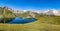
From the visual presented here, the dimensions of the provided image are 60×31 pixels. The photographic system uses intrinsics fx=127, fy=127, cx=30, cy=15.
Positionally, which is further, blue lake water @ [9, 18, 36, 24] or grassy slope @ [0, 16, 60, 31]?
blue lake water @ [9, 18, 36, 24]

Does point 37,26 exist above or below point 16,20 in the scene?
below

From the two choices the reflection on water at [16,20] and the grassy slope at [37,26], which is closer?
the grassy slope at [37,26]

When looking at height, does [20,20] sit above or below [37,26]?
above

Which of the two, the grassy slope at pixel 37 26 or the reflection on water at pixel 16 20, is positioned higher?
the reflection on water at pixel 16 20

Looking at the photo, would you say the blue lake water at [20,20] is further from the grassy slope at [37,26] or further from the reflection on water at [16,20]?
the grassy slope at [37,26]

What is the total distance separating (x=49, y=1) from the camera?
15.8ft

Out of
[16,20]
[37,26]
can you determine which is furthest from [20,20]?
[37,26]

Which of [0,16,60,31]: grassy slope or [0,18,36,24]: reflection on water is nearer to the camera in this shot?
[0,16,60,31]: grassy slope

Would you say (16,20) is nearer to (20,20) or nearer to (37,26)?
(20,20)

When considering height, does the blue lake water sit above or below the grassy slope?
above

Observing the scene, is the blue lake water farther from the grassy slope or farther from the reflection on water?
the grassy slope

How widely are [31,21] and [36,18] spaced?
0.23 meters

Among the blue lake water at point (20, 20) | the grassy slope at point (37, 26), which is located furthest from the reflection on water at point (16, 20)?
the grassy slope at point (37, 26)

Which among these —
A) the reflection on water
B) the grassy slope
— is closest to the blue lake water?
the reflection on water
